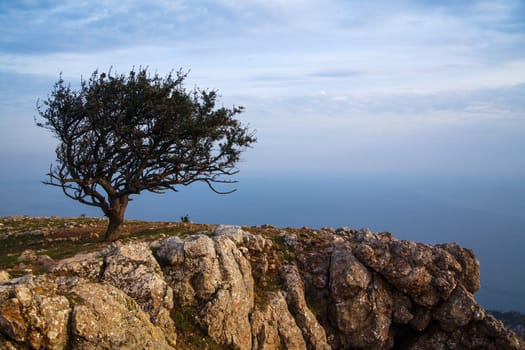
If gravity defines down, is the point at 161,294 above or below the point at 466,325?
above

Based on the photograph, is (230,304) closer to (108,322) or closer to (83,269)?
(108,322)

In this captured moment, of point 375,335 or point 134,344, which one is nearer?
point 134,344

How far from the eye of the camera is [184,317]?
614 inches

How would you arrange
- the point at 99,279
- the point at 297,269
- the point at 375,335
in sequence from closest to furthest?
the point at 99,279
the point at 375,335
the point at 297,269

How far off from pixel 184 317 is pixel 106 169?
11.9 m

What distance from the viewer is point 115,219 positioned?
2409cm

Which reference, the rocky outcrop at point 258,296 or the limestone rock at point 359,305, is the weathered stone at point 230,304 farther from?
the limestone rock at point 359,305

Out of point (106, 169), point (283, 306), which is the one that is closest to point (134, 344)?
point (283, 306)

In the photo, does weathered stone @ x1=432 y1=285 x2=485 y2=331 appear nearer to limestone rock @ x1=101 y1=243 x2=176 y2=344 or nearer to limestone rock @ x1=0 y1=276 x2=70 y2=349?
limestone rock @ x1=101 y1=243 x2=176 y2=344

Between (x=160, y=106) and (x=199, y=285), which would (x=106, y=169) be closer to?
(x=160, y=106)

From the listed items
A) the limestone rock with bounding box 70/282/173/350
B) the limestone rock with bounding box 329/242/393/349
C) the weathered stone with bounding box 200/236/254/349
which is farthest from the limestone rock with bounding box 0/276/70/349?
the limestone rock with bounding box 329/242/393/349

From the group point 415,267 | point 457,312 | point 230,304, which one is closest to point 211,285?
point 230,304

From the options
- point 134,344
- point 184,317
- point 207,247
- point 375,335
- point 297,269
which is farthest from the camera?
point 297,269

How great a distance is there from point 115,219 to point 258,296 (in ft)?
34.3
